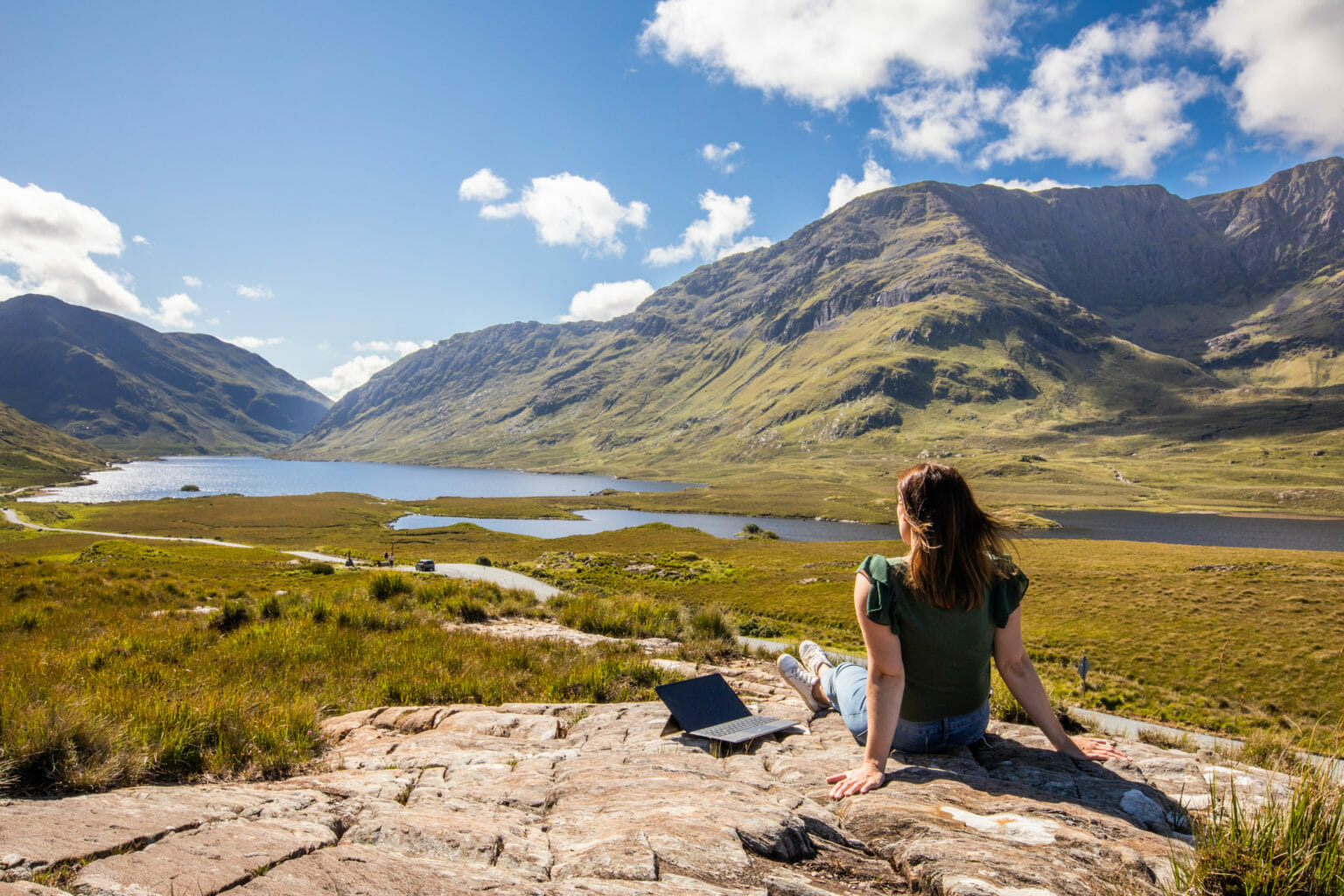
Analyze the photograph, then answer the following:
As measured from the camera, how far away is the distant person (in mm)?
4832

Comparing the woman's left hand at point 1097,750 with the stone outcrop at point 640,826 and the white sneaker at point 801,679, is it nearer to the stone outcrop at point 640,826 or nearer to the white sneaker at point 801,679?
the stone outcrop at point 640,826

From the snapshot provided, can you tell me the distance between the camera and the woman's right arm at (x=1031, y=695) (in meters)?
5.23

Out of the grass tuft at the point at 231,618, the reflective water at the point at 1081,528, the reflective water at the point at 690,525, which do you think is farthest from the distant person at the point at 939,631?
the reflective water at the point at 690,525

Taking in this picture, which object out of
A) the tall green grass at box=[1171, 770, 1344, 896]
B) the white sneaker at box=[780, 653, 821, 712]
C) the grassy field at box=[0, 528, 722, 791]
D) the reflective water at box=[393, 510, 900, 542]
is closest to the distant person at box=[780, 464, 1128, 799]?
the white sneaker at box=[780, 653, 821, 712]

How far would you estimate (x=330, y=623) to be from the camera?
478 inches

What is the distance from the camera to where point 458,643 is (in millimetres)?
11312

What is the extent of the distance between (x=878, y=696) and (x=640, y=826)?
2.34 m

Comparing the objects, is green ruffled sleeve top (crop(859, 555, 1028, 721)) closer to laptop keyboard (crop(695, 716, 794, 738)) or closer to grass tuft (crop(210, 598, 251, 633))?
laptop keyboard (crop(695, 716, 794, 738))

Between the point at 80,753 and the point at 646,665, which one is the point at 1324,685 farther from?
the point at 80,753

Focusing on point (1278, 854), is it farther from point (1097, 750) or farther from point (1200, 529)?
point (1200, 529)

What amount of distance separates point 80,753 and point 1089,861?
6940 mm

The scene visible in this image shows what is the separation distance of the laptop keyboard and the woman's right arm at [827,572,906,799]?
5.01 ft

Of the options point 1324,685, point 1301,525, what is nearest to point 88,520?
point 1324,685

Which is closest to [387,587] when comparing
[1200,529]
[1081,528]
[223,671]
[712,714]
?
[223,671]
